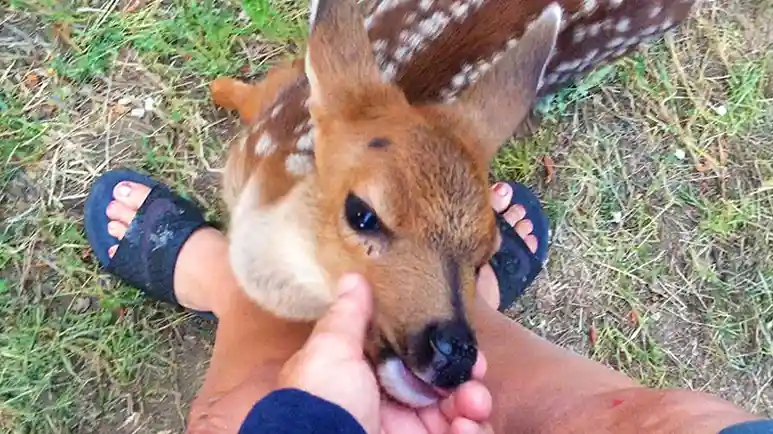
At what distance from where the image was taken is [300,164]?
82.7 inches

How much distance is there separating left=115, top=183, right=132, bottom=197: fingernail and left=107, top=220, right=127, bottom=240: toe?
9 cm

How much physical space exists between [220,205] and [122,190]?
0.30 m

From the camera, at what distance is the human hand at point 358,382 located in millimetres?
1657

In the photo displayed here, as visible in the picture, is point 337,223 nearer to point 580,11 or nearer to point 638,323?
point 580,11

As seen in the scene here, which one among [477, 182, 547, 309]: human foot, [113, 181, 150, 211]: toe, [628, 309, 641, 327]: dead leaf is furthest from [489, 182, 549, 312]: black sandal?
[113, 181, 150, 211]: toe

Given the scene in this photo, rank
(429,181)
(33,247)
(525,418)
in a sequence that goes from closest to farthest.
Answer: (429,181)
(525,418)
(33,247)

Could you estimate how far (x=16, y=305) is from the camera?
8.84 feet

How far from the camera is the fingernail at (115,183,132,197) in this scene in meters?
2.73

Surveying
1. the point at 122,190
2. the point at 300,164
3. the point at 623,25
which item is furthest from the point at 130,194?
the point at 623,25

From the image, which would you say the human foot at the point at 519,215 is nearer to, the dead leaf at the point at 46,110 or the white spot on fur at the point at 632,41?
the white spot on fur at the point at 632,41

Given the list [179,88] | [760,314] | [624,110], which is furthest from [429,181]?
[760,314]

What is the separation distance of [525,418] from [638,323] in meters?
1.08

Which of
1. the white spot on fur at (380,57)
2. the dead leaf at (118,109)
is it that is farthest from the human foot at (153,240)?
the white spot on fur at (380,57)

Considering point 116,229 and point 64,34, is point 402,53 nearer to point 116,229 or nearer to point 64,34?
point 116,229
